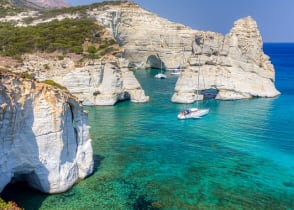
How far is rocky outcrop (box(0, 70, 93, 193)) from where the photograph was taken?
19016 millimetres

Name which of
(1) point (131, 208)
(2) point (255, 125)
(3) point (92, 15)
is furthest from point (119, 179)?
(3) point (92, 15)

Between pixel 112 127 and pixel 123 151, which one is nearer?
pixel 123 151

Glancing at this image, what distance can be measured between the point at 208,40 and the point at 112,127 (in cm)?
2541

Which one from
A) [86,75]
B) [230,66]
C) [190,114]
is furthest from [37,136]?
[230,66]

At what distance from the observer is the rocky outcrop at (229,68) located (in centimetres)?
5569

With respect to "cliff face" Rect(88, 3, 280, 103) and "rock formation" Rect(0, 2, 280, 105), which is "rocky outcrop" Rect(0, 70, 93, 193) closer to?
"rock formation" Rect(0, 2, 280, 105)

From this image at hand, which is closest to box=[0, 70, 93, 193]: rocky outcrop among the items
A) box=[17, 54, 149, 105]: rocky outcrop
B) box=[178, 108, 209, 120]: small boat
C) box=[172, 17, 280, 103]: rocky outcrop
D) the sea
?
the sea

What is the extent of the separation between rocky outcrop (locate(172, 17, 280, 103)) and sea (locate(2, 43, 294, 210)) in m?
6.85

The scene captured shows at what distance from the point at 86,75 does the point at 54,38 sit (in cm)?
1186

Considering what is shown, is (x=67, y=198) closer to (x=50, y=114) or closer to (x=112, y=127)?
(x=50, y=114)

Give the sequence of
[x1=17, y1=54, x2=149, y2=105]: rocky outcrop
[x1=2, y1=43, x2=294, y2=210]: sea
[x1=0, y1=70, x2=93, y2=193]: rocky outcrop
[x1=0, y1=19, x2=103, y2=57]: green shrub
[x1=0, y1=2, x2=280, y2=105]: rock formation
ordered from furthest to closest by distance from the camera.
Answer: [x1=0, y1=19, x2=103, y2=57]: green shrub → [x1=0, y1=2, x2=280, y2=105]: rock formation → [x1=17, y1=54, x2=149, y2=105]: rocky outcrop → [x1=2, y1=43, x2=294, y2=210]: sea → [x1=0, y1=70, x2=93, y2=193]: rocky outcrop

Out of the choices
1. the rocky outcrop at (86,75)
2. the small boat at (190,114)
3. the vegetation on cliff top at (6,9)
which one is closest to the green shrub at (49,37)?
the rocky outcrop at (86,75)

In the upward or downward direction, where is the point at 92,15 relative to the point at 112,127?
upward

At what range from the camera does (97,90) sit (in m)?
51.3
